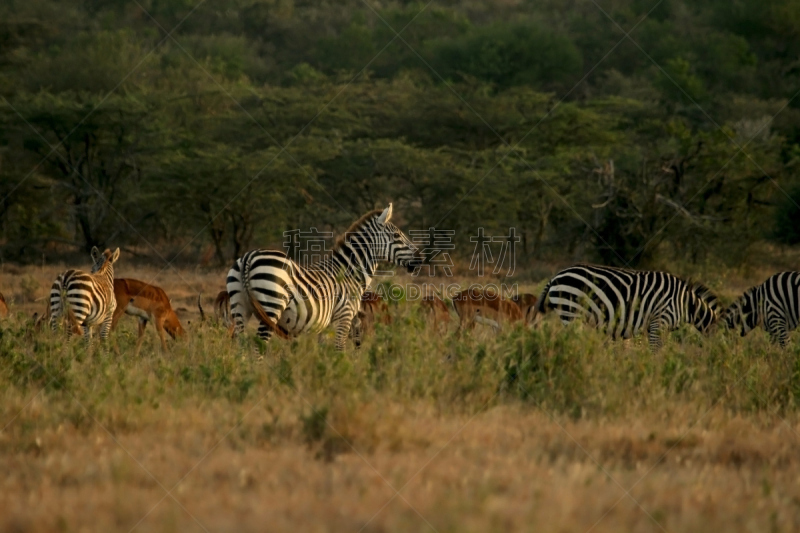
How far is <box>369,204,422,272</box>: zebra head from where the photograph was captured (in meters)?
8.46

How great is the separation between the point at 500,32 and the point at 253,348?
33.1 meters

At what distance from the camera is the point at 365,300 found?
33.7ft

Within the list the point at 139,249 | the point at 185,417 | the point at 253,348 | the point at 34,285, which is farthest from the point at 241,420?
the point at 139,249

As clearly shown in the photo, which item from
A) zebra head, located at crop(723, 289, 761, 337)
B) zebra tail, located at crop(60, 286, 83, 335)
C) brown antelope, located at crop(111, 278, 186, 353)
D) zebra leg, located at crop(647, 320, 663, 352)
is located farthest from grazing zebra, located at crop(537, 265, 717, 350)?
zebra tail, located at crop(60, 286, 83, 335)

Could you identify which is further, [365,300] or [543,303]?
[365,300]

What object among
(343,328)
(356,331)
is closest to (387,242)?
(343,328)

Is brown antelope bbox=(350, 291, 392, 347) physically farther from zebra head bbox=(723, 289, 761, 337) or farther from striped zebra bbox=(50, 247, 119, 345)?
zebra head bbox=(723, 289, 761, 337)

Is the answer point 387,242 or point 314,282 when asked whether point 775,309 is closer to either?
point 387,242

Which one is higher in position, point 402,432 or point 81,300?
point 81,300

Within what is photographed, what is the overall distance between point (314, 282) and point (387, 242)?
2.96ft

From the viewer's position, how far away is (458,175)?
2067 centimetres

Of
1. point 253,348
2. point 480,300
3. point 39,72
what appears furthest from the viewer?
point 39,72

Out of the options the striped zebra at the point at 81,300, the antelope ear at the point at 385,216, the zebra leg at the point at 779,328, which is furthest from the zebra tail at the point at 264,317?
the zebra leg at the point at 779,328

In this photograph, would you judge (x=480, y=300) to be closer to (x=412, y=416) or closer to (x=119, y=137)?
(x=412, y=416)
